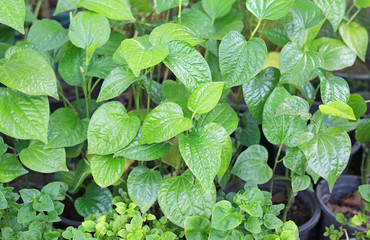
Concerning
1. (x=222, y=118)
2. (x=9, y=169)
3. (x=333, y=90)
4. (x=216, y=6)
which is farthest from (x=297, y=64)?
(x=9, y=169)

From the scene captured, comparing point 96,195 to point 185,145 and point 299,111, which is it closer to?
point 185,145

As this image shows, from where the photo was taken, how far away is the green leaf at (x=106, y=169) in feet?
2.86

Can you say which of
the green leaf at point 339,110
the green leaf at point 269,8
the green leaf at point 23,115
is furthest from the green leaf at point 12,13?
the green leaf at point 339,110

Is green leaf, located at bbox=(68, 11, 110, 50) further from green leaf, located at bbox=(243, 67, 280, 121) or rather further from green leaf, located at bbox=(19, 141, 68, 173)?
green leaf, located at bbox=(243, 67, 280, 121)

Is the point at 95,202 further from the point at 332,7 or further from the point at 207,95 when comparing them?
the point at 332,7

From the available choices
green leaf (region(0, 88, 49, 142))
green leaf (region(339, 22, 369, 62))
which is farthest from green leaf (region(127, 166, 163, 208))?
green leaf (region(339, 22, 369, 62))

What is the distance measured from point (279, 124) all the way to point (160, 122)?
29 centimetres

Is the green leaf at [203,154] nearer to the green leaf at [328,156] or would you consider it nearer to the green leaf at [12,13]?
the green leaf at [328,156]

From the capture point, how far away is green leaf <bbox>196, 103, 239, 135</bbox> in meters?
0.91

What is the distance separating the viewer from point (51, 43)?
1056 millimetres

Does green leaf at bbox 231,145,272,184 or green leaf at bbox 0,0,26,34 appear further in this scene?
green leaf at bbox 231,145,272,184

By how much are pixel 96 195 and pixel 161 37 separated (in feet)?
1.58

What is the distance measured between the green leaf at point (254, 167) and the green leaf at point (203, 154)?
0.18 m

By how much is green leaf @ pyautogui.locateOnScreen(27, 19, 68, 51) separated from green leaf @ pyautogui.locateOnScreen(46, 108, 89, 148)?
7.4 inches
